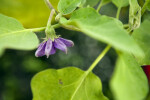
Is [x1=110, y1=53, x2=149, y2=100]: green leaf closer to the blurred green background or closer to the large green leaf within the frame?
the large green leaf

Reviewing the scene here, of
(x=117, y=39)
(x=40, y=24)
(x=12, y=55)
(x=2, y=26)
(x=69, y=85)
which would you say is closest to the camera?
(x=117, y=39)

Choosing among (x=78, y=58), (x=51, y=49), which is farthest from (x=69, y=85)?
(x=78, y=58)

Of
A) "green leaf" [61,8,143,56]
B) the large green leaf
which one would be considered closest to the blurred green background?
the large green leaf

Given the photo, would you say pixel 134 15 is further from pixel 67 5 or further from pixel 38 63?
pixel 38 63

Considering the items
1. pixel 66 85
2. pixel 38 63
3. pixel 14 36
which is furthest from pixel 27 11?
pixel 38 63

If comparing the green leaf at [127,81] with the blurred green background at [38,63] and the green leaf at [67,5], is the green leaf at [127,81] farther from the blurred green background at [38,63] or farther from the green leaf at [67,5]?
the blurred green background at [38,63]

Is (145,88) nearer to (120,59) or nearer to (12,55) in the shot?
(120,59)
